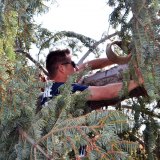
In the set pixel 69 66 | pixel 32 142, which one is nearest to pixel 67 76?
pixel 69 66

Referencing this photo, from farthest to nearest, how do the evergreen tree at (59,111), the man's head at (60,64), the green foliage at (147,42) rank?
the man's head at (60,64) < the green foliage at (147,42) < the evergreen tree at (59,111)

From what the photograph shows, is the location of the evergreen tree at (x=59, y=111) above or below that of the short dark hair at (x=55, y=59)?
below

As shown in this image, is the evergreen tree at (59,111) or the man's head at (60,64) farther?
the man's head at (60,64)

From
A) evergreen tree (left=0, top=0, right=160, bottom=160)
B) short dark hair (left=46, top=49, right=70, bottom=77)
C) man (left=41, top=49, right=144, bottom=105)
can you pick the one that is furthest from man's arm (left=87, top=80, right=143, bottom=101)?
short dark hair (left=46, top=49, right=70, bottom=77)

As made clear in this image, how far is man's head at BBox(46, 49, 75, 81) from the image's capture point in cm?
326

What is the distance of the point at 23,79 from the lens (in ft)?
6.72

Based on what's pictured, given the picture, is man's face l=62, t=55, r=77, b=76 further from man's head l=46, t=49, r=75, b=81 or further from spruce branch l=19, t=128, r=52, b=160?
spruce branch l=19, t=128, r=52, b=160

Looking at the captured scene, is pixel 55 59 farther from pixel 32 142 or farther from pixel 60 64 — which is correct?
pixel 32 142

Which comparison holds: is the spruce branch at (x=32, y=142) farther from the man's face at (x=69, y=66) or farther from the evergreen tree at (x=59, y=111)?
the man's face at (x=69, y=66)

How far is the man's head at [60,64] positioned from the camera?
3260mm

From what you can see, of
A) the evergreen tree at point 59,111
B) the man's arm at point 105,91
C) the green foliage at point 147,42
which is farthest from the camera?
the man's arm at point 105,91

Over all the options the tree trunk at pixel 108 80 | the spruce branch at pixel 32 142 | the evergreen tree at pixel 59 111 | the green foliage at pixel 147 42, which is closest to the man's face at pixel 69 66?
the tree trunk at pixel 108 80

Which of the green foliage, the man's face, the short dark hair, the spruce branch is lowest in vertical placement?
the spruce branch

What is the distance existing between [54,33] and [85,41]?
18.0 inches
